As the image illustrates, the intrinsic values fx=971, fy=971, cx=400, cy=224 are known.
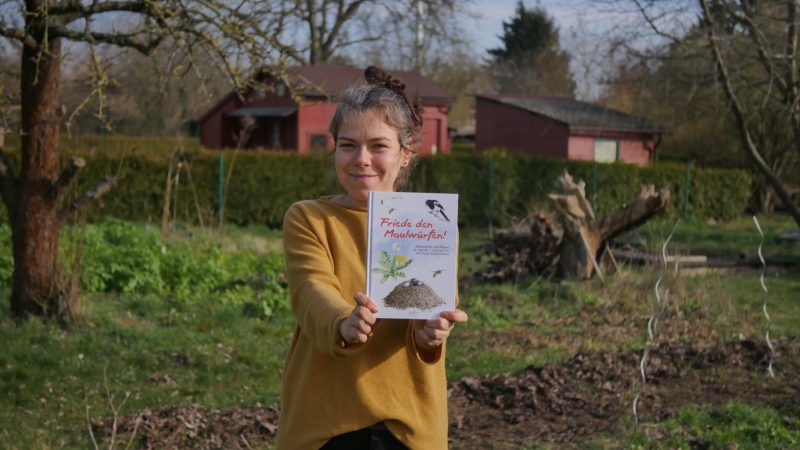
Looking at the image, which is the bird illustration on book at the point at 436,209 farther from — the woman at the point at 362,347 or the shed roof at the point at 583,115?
the shed roof at the point at 583,115

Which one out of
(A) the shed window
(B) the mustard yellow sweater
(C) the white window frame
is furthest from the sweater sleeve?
(A) the shed window

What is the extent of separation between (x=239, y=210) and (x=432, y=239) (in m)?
18.3

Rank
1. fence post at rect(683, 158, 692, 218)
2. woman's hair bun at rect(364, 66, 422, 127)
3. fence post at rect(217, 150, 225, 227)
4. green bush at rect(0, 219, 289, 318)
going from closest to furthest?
woman's hair bun at rect(364, 66, 422, 127), green bush at rect(0, 219, 289, 318), fence post at rect(217, 150, 225, 227), fence post at rect(683, 158, 692, 218)

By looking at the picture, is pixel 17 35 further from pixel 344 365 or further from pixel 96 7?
pixel 344 365

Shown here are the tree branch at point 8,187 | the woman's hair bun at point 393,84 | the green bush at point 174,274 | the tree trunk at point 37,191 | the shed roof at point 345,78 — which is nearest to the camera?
the woman's hair bun at point 393,84

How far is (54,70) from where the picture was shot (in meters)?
8.36

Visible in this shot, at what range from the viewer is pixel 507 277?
488 inches

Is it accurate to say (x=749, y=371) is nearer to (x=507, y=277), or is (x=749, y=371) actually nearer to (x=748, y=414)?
(x=748, y=414)

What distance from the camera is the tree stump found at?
1194 centimetres

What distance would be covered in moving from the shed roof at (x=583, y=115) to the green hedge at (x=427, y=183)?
710 centimetres

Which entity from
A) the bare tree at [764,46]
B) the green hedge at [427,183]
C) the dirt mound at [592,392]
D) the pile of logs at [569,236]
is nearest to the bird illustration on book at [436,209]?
the dirt mound at [592,392]

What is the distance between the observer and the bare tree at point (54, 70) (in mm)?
7762

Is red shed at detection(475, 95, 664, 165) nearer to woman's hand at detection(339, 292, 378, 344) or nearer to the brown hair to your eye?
the brown hair

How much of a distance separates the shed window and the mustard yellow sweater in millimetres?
31921
